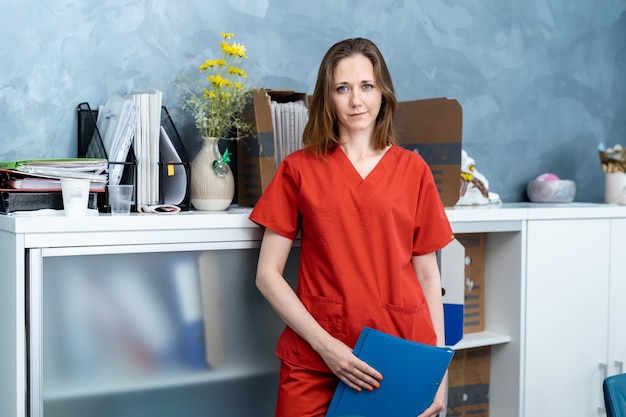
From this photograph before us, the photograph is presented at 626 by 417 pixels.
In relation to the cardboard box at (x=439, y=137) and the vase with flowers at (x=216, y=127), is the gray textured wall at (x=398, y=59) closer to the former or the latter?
the vase with flowers at (x=216, y=127)

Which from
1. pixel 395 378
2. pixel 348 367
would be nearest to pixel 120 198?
pixel 348 367

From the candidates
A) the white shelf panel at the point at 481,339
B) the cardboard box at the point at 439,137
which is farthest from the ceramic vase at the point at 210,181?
the white shelf panel at the point at 481,339

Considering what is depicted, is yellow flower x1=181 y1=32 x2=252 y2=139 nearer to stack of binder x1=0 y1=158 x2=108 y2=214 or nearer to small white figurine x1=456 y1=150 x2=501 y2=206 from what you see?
stack of binder x1=0 y1=158 x2=108 y2=214

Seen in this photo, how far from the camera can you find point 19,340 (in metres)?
1.71

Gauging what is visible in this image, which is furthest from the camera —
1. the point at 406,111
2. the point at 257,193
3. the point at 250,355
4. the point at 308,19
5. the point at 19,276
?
the point at 308,19

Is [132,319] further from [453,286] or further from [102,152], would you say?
[453,286]

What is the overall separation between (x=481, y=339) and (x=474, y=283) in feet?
0.71

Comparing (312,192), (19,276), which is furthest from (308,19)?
(19,276)

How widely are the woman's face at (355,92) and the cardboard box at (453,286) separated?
26.8 inches

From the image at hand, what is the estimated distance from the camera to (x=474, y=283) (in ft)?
8.68

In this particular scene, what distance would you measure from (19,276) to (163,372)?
1.46 ft

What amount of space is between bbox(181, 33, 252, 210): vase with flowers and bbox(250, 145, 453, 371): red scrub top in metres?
0.28

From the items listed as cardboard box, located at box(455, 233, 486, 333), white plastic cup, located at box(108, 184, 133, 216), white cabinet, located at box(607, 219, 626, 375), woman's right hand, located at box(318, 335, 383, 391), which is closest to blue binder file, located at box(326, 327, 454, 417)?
woman's right hand, located at box(318, 335, 383, 391)

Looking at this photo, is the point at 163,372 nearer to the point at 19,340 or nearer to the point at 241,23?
the point at 19,340
